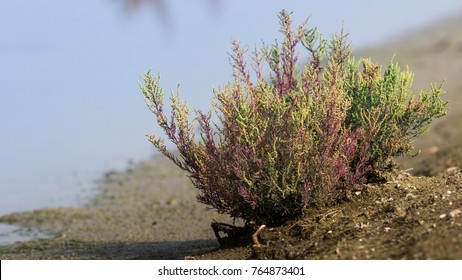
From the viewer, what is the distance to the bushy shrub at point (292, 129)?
6570 mm

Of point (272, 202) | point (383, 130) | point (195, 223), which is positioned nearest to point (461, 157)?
point (195, 223)

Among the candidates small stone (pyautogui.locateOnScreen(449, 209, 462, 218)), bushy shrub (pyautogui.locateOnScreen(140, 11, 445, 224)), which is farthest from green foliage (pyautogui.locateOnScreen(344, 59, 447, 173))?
small stone (pyautogui.locateOnScreen(449, 209, 462, 218))

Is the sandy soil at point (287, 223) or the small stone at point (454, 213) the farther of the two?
the small stone at point (454, 213)

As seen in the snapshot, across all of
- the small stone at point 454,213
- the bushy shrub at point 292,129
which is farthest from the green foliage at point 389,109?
the small stone at point 454,213

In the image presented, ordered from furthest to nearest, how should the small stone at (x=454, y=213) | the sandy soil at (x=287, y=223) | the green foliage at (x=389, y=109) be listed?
the green foliage at (x=389, y=109) → the small stone at (x=454, y=213) → the sandy soil at (x=287, y=223)

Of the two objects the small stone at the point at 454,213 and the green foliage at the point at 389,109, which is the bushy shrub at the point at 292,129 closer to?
the green foliage at the point at 389,109

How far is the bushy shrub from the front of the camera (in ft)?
21.6

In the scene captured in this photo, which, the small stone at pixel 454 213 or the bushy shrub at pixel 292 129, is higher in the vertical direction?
the bushy shrub at pixel 292 129

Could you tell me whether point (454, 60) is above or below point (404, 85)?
above

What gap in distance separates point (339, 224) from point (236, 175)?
985 mm

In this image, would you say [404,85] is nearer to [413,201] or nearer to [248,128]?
[413,201]

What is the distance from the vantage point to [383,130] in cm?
711

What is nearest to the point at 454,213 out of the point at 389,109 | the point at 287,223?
the point at 389,109

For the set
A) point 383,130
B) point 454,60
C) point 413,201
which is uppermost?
point 454,60
